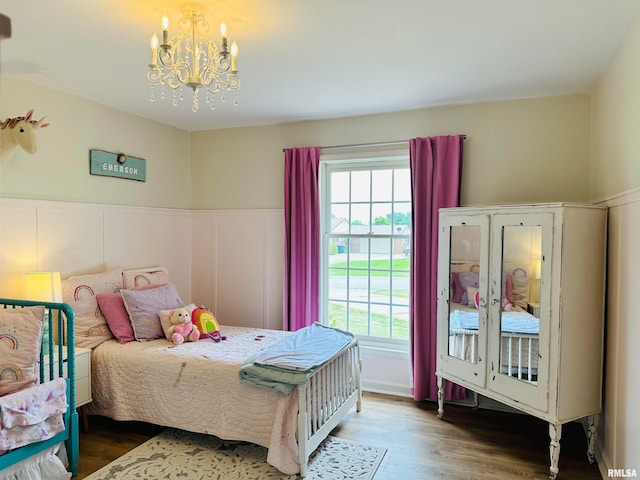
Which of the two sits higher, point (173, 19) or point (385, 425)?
point (173, 19)

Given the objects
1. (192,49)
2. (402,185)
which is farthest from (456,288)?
(192,49)

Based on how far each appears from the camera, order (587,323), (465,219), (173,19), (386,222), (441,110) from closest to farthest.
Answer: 1. (173,19)
2. (587,323)
3. (465,219)
4. (441,110)
5. (386,222)

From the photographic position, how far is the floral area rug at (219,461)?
101 inches

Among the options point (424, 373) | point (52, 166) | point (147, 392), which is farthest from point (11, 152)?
point (424, 373)

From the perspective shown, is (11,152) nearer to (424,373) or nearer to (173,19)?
(173,19)

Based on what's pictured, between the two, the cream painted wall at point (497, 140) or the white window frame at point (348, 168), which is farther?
the white window frame at point (348, 168)

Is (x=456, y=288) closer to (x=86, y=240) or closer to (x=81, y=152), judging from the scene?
(x=86, y=240)

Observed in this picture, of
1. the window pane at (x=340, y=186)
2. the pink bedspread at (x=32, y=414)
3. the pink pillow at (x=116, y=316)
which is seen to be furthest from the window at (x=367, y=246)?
the pink bedspread at (x=32, y=414)

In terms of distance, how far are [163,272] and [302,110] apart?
6.16 ft

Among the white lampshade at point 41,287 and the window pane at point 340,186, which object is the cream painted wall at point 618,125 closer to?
the window pane at point 340,186

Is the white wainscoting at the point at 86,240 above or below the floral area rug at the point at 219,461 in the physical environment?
above

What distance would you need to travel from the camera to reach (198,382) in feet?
9.21

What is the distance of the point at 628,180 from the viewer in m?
2.28

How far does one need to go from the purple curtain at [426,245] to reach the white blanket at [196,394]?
1.27 meters
